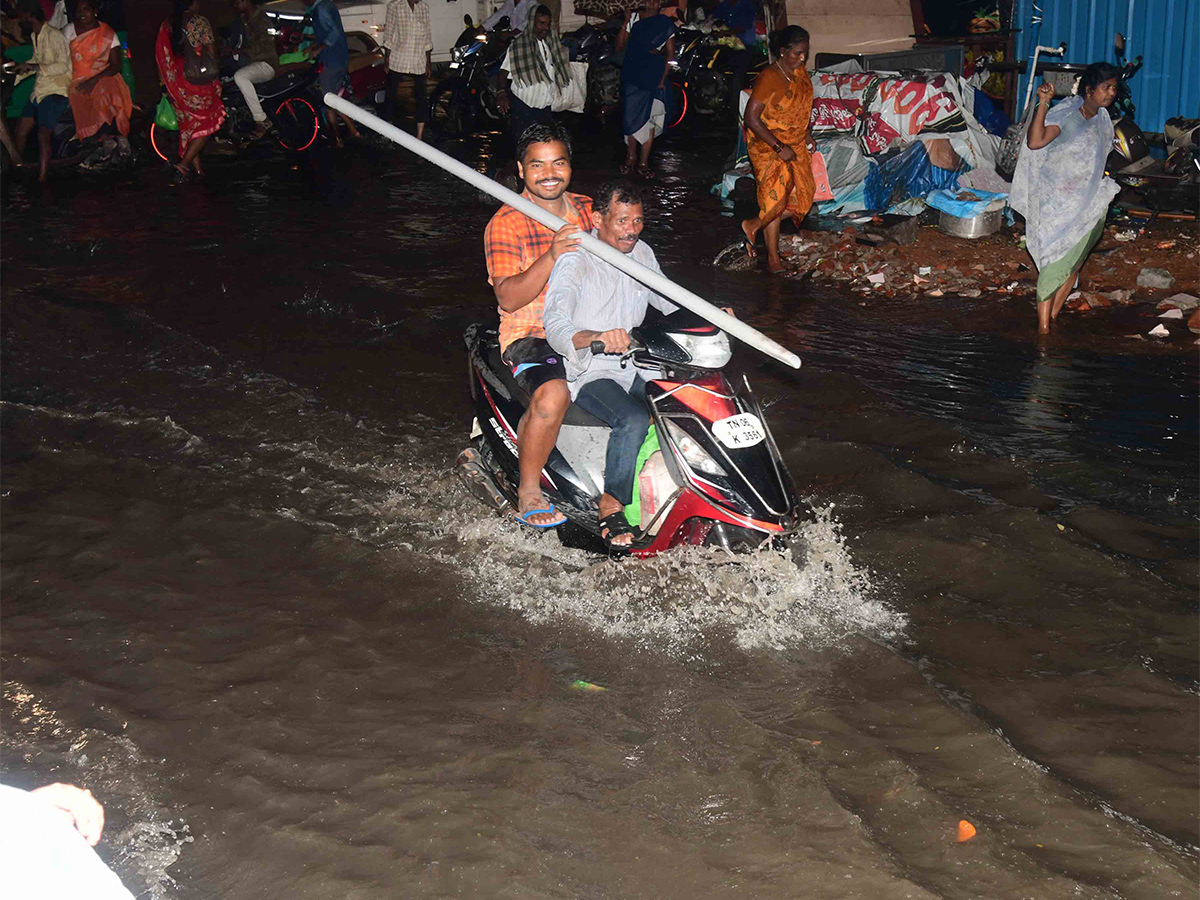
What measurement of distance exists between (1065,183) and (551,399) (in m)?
4.22

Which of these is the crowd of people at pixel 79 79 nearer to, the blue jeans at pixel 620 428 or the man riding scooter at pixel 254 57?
the man riding scooter at pixel 254 57

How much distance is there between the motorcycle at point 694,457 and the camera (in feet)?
12.0

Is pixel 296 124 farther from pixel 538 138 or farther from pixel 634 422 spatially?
pixel 634 422

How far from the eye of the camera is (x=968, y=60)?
37.6 ft

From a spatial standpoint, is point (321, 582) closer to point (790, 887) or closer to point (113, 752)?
point (113, 752)

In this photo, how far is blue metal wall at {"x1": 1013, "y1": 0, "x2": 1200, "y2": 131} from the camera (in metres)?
9.52

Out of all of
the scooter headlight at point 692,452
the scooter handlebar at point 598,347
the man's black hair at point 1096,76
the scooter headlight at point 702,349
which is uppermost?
the man's black hair at point 1096,76

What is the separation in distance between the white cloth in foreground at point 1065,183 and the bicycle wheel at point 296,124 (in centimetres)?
975

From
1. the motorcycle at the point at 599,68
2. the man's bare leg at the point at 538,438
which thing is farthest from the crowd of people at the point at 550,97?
the man's bare leg at the point at 538,438

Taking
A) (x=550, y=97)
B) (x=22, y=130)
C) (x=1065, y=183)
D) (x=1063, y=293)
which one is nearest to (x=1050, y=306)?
(x=1063, y=293)

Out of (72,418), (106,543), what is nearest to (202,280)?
(72,418)

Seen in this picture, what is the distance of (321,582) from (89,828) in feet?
8.80

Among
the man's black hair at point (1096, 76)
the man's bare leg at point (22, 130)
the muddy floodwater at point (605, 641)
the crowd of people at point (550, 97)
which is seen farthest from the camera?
the man's bare leg at point (22, 130)

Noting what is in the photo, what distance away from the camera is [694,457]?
145 inches
